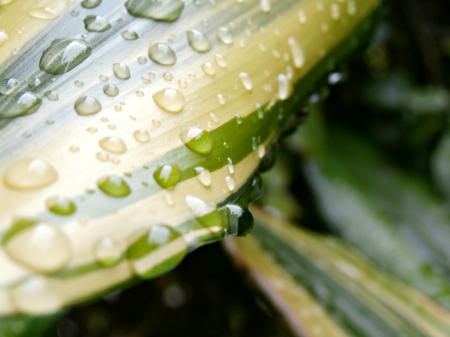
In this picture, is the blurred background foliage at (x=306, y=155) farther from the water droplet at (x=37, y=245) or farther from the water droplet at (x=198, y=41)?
the water droplet at (x=37, y=245)

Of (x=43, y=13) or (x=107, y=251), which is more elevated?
(x=43, y=13)

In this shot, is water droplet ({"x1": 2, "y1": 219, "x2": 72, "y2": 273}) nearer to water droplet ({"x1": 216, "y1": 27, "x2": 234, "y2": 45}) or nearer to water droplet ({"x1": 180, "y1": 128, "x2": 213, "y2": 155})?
water droplet ({"x1": 180, "y1": 128, "x2": 213, "y2": 155})

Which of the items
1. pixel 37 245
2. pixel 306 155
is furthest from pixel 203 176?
pixel 306 155

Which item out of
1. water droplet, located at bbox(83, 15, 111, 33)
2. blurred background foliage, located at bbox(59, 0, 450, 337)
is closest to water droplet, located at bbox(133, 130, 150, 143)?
water droplet, located at bbox(83, 15, 111, 33)

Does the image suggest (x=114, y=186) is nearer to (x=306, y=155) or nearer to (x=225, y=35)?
(x=225, y=35)

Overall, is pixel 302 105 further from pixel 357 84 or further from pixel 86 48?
pixel 357 84

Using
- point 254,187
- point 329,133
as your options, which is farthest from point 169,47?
point 329,133

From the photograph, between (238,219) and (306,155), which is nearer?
(238,219)

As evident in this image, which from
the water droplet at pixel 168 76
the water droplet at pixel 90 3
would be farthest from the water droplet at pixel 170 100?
the water droplet at pixel 90 3
